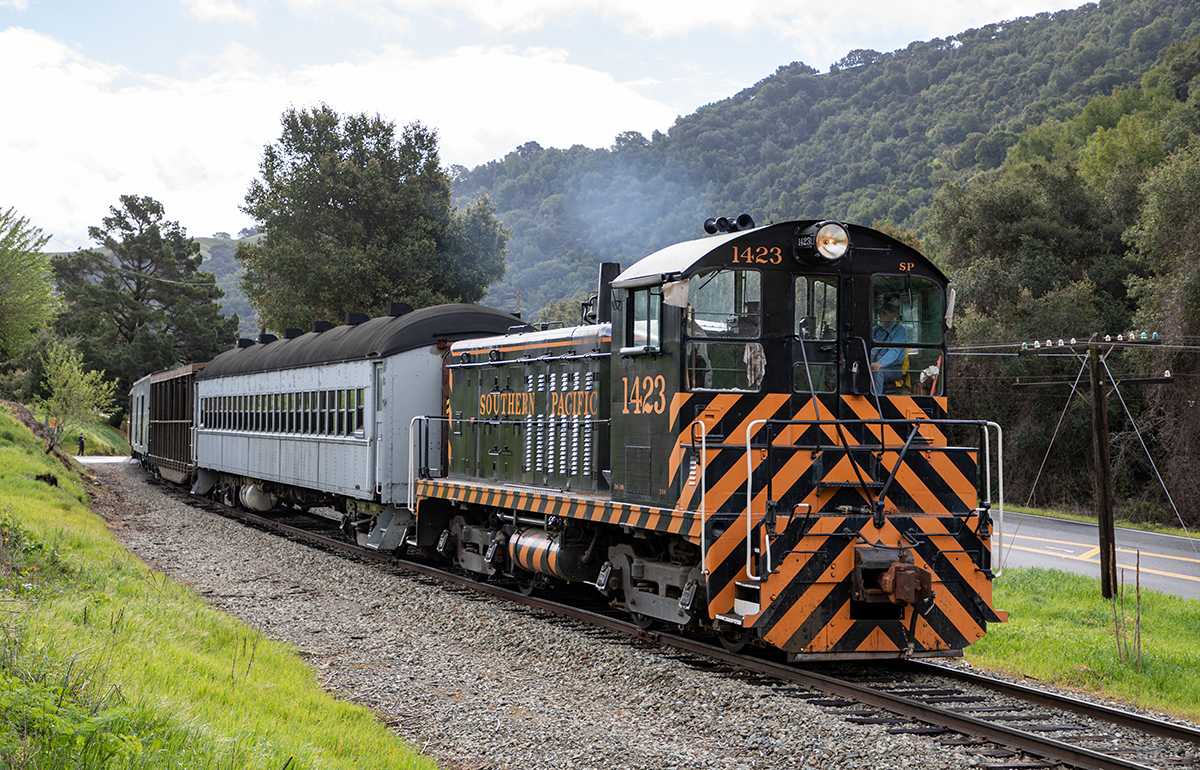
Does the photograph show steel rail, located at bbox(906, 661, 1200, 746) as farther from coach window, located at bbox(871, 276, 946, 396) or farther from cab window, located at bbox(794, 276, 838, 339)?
cab window, located at bbox(794, 276, 838, 339)

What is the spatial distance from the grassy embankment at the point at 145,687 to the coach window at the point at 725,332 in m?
3.75

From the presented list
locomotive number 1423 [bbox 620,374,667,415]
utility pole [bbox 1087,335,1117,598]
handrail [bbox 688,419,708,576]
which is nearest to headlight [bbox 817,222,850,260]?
locomotive number 1423 [bbox 620,374,667,415]

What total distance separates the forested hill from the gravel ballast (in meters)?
56.4

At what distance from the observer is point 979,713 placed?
6.72m

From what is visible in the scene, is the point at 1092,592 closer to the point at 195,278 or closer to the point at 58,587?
the point at 58,587

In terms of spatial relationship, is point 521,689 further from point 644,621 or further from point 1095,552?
point 1095,552

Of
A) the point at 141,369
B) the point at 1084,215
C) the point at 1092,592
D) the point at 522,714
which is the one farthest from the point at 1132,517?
the point at 141,369

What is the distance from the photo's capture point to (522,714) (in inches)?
264

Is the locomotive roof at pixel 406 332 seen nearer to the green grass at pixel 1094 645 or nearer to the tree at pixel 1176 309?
the green grass at pixel 1094 645

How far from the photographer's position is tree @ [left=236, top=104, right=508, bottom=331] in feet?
119

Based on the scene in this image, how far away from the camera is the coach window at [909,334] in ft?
27.3

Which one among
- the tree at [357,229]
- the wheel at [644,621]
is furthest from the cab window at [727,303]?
the tree at [357,229]

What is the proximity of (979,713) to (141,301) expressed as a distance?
2575 inches

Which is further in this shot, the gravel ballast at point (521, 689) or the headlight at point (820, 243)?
the headlight at point (820, 243)
